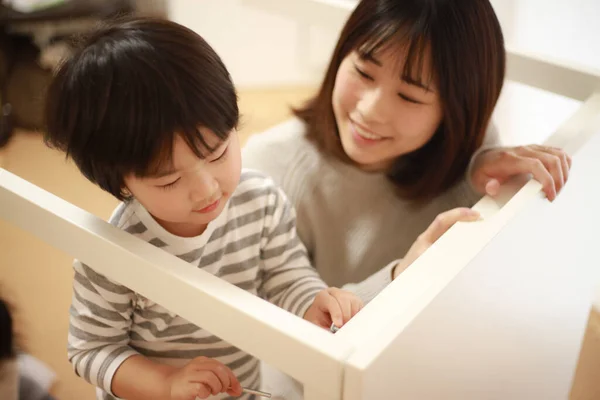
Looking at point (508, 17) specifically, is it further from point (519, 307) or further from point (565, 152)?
point (519, 307)

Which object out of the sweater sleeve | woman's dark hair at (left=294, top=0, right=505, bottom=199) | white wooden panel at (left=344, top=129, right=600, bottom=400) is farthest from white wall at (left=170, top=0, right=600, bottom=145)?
the sweater sleeve

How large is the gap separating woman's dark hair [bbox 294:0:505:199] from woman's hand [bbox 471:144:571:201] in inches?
2.7

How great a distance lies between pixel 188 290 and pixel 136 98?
164 mm

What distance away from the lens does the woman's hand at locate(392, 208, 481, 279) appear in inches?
23.4

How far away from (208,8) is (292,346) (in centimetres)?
160

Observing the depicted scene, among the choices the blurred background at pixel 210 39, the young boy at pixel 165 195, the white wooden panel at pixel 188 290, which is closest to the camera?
the white wooden panel at pixel 188 290

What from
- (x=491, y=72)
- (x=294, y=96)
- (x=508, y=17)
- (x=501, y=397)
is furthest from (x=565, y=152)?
(x=294, y=96)

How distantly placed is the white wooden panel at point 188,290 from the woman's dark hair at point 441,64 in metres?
0.39

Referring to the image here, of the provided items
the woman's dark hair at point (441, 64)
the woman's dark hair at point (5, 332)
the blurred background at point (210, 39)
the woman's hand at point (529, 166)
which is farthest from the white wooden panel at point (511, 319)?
the woman's dark hair at point (5, 332)

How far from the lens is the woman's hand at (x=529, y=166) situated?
2.16 ft

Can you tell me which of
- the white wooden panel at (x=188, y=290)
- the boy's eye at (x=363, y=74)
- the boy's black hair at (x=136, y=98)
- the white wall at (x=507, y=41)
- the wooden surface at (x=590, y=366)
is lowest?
the wooden surface at (x=590, y=366)

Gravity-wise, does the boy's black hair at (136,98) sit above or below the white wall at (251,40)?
above

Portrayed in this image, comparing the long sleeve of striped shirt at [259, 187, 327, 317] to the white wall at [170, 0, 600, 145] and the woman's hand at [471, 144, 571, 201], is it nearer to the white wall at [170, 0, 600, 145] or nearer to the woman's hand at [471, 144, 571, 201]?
the woman's hand at [471, 144, 571, 201]

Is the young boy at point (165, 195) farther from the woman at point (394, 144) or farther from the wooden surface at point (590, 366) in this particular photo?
the wooden surface at point (590, 366)
